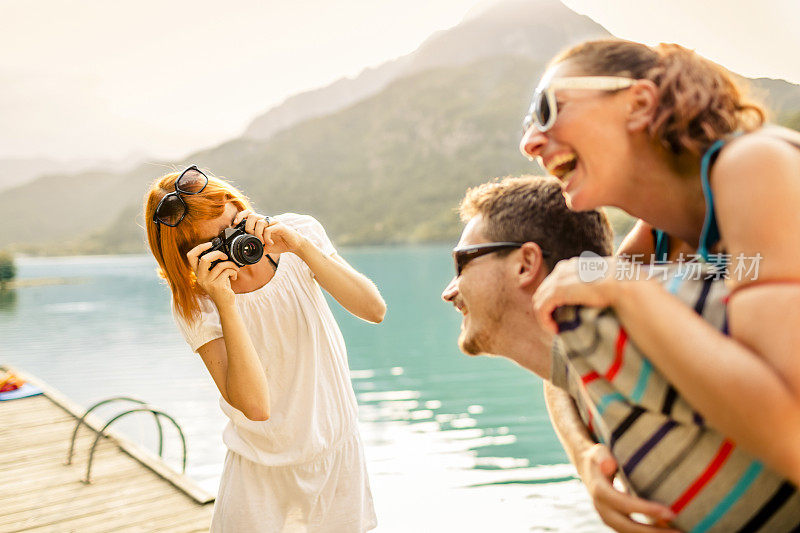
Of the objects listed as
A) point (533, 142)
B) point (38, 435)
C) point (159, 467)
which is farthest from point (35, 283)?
point (533, 142)

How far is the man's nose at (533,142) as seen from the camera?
60.7 inches

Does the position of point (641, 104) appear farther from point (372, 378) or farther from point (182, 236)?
point (372, 378)

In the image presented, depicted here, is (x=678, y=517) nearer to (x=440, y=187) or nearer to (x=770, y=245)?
(x=770, y=245)

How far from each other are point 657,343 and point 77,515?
5.29 m

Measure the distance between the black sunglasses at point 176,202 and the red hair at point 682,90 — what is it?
1.72m

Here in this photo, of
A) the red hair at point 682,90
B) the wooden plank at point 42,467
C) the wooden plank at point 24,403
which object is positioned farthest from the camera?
the wooden plank at point 24,403

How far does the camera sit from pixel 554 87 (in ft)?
4.87

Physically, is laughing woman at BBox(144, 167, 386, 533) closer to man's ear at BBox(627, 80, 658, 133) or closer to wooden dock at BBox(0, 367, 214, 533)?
man's ear at BBox(627, 80, 658, 133)

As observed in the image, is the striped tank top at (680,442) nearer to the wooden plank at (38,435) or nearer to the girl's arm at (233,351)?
the girl's arm at (233,351)

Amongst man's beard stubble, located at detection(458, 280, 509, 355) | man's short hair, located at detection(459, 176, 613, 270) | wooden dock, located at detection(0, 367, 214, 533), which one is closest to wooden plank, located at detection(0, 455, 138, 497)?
wooden dock, located at detection(0, 367, 214, 533)

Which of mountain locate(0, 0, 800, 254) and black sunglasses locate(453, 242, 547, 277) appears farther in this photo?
mountain locate(0, 0, 800, 254)

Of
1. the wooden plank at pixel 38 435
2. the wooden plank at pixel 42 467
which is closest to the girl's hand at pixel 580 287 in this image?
the wooden plank at pixel 42 467

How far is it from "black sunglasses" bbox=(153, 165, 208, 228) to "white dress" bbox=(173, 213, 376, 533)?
0.38 m

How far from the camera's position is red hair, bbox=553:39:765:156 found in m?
1.36
